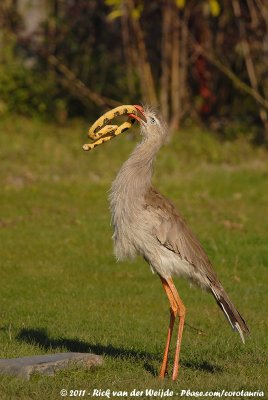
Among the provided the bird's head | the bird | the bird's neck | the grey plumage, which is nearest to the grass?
the bird

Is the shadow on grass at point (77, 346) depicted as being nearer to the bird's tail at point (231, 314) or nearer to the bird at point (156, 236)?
the bird at point (156, 236)

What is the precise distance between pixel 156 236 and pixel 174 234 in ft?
0.46

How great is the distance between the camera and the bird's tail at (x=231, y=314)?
6.88 meters

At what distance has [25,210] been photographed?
524 inches

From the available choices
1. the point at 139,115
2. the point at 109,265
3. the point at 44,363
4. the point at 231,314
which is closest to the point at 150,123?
the point at 139,115

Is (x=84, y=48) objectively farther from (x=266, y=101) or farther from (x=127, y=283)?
(x=127, y=283)

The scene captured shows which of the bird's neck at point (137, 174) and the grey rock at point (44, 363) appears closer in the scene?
the grey rock at point (44, 363)

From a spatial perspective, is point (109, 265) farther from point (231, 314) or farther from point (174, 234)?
point (231, 314)

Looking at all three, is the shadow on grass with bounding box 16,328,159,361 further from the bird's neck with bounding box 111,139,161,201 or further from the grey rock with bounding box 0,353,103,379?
the bird's neck with bounding box 111,139,161,201

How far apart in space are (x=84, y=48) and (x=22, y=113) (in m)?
1.83

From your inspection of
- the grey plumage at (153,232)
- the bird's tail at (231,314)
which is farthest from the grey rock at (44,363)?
the bird's tail at (231,314)

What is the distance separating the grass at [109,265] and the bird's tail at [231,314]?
0.96ft

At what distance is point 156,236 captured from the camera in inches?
272

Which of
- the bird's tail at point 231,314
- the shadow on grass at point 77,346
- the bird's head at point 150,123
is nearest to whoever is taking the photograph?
the bird's tail at point 231,314
